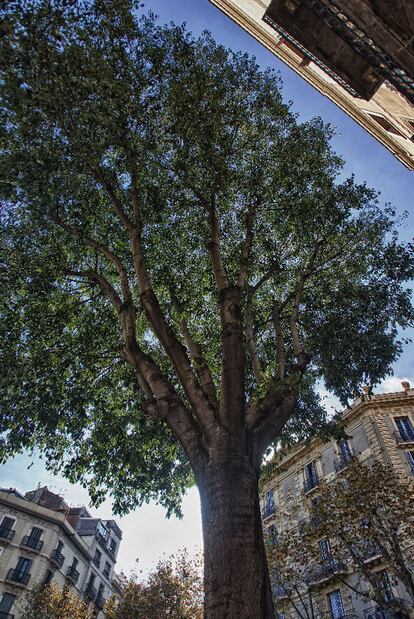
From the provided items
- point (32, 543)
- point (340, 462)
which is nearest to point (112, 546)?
point (32, 543)

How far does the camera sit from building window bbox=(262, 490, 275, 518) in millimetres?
29250

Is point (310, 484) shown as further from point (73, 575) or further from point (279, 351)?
point (73, 575)

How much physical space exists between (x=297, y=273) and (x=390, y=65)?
5394 mm

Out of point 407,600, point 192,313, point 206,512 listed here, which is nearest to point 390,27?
point 192,313

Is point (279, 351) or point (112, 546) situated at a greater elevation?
point (112, 546)

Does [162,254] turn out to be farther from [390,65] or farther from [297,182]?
[390,65]

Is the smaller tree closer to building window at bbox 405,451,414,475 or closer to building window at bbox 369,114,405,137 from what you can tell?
building window at bbox 405,451,414,475

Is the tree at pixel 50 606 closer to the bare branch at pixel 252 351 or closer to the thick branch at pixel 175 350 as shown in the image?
the bare branch at pixel 252 351

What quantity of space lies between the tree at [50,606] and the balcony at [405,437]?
82.3ft

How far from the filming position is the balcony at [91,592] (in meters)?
38.6

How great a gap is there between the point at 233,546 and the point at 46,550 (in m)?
37.0

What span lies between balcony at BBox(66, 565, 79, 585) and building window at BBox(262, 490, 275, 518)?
784 inches

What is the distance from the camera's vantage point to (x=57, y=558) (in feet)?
113

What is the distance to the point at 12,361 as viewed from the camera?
31.1 ft
